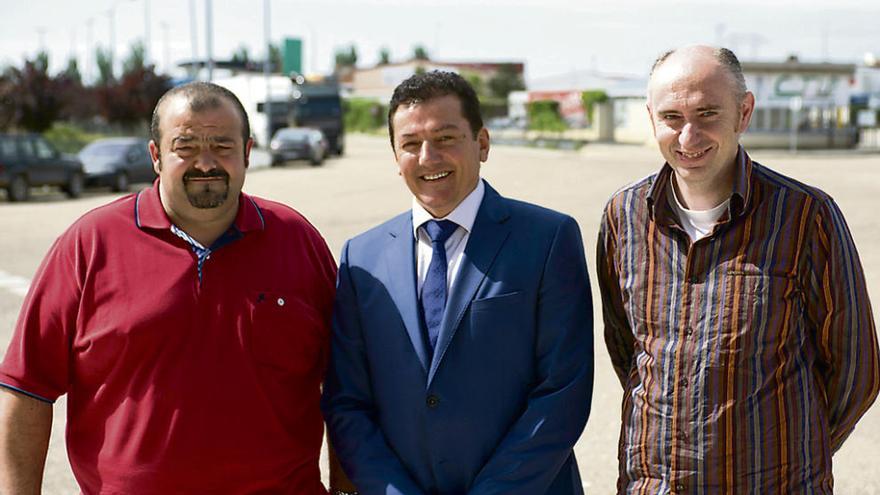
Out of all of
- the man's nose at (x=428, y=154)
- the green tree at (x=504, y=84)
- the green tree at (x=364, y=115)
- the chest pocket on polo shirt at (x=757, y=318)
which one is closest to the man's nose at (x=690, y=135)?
the chest pocket on polo shirt at (x=757, y=318)

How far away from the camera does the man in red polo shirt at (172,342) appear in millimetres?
3029

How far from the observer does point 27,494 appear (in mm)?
3053

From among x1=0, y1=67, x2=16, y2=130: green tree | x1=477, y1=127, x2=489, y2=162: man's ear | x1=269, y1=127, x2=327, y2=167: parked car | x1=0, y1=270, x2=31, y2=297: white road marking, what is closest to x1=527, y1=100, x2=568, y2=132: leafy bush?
x1=269, y1=127, x2=327, y2=167: parked car

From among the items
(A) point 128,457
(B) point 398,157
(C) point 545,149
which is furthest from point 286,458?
(C) point 545,149

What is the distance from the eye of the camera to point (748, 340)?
275cm

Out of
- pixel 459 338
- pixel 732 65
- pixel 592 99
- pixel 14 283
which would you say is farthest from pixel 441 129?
pixel 592 99

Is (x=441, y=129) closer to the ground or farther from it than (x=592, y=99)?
closer to the ground

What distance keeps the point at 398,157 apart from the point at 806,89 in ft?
161

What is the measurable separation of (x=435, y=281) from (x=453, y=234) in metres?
0.16

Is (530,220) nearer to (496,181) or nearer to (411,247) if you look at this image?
(411,247)

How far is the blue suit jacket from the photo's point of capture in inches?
117

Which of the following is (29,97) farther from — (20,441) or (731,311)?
(731,311)

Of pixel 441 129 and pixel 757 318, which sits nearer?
pixel 757 318

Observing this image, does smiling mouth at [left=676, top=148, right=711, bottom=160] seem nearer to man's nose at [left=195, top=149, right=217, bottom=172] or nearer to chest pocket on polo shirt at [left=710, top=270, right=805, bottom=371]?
chest pocket on polo shirt at [left=710, top=270, right=805, bottom=371]
